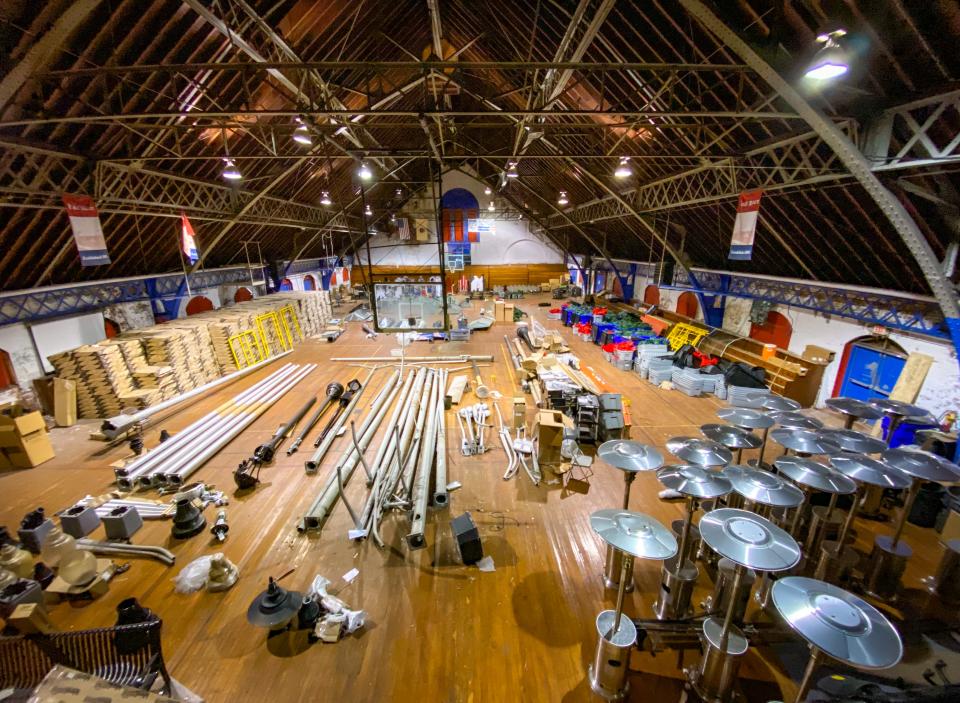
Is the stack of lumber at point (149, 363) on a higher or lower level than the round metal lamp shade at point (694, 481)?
lower

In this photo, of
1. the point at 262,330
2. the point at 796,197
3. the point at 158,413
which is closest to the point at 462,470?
the point at 158,413

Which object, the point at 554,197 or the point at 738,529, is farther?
the point at 554,197

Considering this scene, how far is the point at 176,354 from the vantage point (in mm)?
9242

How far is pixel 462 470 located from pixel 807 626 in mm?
4884

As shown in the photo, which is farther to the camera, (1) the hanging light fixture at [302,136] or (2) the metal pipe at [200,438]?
(1) the hanging light fixture at [302,136]

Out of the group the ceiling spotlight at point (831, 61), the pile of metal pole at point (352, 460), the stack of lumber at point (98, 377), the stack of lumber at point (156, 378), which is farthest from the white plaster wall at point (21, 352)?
the ceiling spotlight at point (831, 61)

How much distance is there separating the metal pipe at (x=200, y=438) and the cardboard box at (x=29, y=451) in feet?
7.78

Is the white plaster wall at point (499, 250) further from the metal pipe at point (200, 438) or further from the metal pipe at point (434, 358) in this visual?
the metal pipe at point (200, 438)

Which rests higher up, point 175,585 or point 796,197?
point 796,197

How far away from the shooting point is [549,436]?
6.47m

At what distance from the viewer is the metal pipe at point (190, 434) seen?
6043 mm

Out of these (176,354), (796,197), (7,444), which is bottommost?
(7,444)

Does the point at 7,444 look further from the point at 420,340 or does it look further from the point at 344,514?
the point at 420,340

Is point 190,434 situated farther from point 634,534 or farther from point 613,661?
point 634,534
